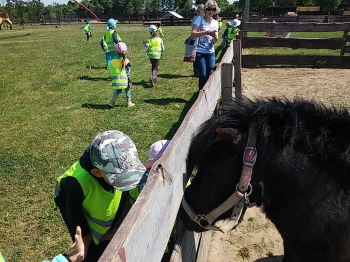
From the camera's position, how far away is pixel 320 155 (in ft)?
5.46

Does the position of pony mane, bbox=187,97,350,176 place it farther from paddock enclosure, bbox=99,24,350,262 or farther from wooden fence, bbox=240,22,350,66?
wooden fence, bbox=240,22,350,66

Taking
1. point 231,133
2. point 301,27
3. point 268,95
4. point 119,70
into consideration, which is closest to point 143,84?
point 119,70

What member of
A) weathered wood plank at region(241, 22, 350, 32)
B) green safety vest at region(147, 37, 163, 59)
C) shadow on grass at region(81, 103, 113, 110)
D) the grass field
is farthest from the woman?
weathered wood plank at region(241, 22, 350, 32)

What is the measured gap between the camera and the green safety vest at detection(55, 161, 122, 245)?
77.9 inches

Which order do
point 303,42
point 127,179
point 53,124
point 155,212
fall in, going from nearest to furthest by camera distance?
1. point 155,212
2. point 127,179
3. point 53,124
4. point 303,42

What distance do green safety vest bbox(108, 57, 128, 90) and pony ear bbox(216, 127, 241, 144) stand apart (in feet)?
17.5

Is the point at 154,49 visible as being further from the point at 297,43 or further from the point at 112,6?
the point at 112,6

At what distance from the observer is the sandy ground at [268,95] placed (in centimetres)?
298

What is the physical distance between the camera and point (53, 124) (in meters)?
6.37

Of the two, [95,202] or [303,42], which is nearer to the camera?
[95,202]

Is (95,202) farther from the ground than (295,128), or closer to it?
closer to it

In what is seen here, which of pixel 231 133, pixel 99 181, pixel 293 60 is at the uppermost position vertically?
pixel 231 133

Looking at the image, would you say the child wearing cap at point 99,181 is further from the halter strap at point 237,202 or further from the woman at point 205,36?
the woman at point 205,36

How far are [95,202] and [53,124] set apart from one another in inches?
187
